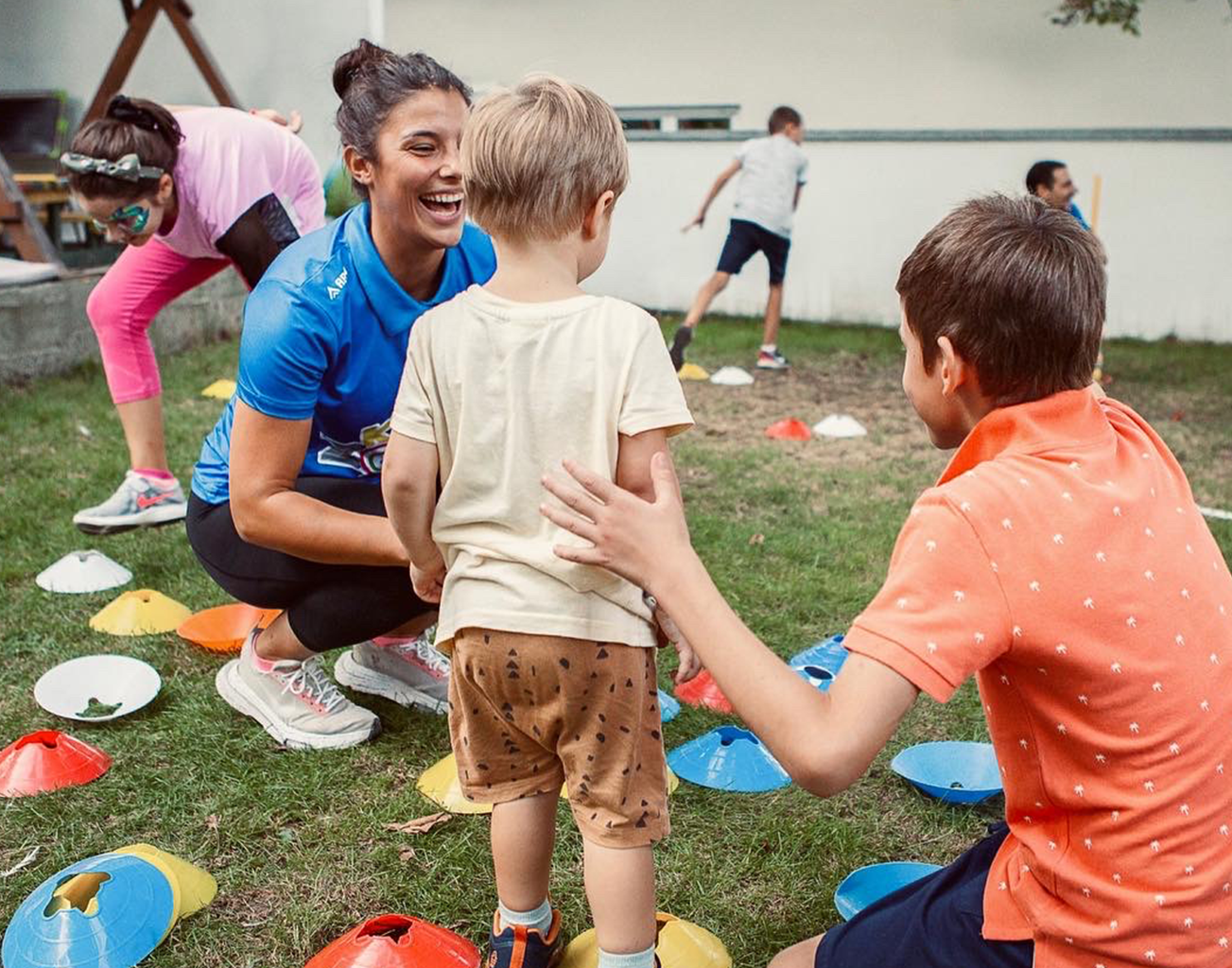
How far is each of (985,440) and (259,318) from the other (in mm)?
1481

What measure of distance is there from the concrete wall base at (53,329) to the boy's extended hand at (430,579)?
5.23 metres

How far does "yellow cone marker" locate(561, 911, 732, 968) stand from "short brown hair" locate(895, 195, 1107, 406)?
104 cm

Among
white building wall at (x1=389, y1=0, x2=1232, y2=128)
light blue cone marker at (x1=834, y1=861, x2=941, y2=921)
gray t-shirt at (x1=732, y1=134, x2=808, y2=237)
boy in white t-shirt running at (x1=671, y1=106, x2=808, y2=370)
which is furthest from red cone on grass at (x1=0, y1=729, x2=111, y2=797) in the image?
white building wall at (x1=389, y1=0, x2=1232, y2=128)

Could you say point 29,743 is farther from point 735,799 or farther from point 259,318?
point 735,799

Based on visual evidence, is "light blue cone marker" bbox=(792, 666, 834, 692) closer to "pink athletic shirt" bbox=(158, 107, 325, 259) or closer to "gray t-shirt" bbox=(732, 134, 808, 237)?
"pink athletic shirt" bbox=(158, 107, 325, 259)

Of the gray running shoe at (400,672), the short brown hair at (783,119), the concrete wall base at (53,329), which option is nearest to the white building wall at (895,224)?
the short brown hair at (783,119)

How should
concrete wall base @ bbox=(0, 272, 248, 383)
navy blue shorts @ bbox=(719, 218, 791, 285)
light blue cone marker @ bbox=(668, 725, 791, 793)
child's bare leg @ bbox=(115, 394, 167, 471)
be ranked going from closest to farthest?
1. light blue cone marker @ bbox=(668, 725, 791, 793)
2. child's bare leg @ bbox=(115, 394, 167, 471)
3. concrete wall base @ bbox=(0, 272, 248, 383)
4. navy blue shorts @ bbox=(719, 218, 791, 285)

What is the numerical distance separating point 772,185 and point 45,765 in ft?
22.5

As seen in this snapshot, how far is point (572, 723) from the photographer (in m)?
1.75

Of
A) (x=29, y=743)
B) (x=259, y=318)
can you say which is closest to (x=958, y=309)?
(x=259, y=318)

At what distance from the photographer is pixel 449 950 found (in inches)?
76.7

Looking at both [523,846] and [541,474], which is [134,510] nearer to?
[523,846]

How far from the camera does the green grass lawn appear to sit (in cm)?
217

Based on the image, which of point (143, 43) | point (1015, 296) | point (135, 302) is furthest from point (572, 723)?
point (143, 43)
